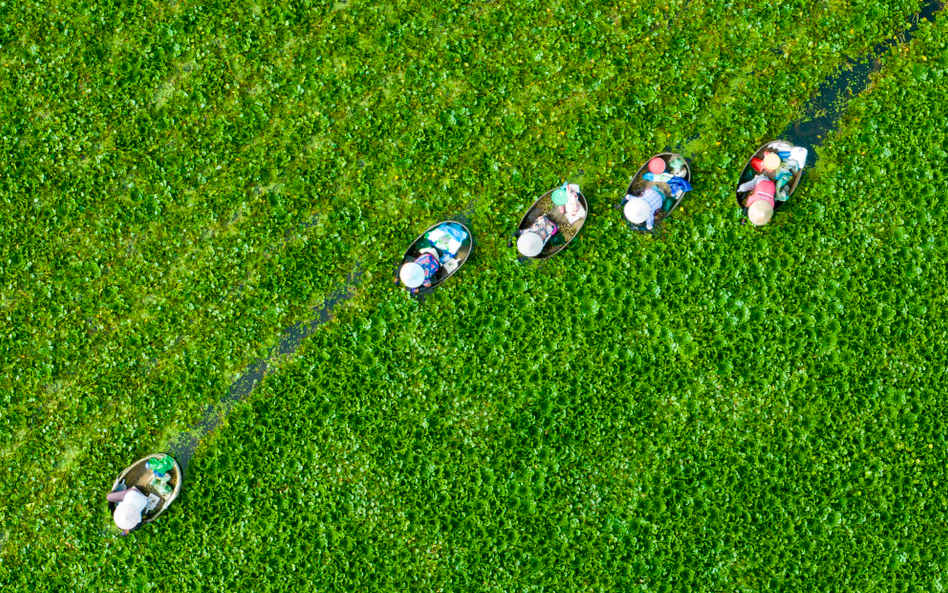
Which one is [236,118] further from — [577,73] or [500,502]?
[500,502]

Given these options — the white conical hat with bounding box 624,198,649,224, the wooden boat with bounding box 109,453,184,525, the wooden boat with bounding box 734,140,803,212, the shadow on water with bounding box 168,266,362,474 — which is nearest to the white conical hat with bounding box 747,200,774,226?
the wooden boat with bounding box 734,140,803,212

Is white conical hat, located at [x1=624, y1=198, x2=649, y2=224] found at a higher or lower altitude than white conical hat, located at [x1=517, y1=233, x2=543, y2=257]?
lower

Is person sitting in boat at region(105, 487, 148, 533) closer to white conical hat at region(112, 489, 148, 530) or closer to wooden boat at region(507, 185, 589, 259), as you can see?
white conical hat at region(112, 489, 148, 530)

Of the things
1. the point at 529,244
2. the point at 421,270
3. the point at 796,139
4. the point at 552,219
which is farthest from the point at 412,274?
the point at 796,139

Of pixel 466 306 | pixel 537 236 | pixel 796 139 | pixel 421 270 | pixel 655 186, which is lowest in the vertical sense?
pixel 796 139

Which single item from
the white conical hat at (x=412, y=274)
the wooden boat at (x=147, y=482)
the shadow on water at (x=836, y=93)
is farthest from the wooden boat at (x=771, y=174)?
the wooden boat at (x=147, y=482)

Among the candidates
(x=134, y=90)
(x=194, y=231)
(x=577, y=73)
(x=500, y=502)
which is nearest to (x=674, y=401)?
(x=500, y=502)

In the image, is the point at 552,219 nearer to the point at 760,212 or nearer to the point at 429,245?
the point at 429,245
